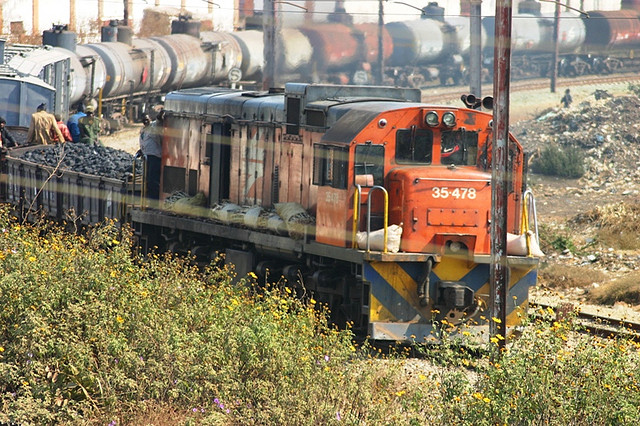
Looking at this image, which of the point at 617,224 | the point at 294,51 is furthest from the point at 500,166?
the point at 294,51

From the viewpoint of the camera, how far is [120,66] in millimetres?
37031

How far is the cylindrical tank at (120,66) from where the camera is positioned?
36531 millimetres

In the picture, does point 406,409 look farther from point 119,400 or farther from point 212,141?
point 212,141

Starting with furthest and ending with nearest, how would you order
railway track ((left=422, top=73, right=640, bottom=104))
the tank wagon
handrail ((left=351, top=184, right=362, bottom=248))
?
railway track ((left=422, top=73, right=640, bottom=104))
the tank wagon
handrail ((left=351, top=184, right=362, bottom=248))

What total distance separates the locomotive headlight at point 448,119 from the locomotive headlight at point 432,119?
7 centimetres

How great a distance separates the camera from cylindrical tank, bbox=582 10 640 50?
182 ft

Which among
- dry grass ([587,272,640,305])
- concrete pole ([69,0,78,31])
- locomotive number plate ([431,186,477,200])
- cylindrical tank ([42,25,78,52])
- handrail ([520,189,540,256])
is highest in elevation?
concrete pole ([69,0,78,31])

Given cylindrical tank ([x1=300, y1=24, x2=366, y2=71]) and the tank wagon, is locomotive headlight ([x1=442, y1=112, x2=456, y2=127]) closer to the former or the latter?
the tank wagon

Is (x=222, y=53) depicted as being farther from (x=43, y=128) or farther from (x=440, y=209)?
(x=440, y=209)

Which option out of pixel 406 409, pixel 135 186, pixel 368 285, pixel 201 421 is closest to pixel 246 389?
pixel 201 421

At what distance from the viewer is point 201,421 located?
24.4ft

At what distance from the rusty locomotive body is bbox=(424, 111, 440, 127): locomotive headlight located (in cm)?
1

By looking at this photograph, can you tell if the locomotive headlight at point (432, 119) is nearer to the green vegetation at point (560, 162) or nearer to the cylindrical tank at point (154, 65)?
the green vegetation at point (560, 162)

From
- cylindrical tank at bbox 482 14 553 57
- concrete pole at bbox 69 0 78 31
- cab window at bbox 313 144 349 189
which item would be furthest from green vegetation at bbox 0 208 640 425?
cylindrical tank at bbox 482 14 553 57
